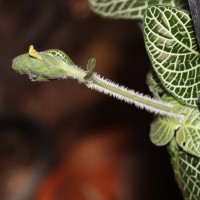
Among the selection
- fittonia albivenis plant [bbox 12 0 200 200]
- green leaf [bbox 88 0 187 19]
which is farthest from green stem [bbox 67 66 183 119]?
green leaf [bbox 88 0 187 19]

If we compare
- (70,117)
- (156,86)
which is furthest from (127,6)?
(70,117)

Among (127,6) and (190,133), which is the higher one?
(127,6)

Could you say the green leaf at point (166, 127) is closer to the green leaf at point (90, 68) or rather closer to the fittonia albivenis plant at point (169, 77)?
the fittonia albivenis plant at point (169, 77)

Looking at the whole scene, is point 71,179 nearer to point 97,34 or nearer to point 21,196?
point 21,196

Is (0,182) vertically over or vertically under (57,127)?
under

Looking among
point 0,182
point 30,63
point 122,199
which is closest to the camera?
point 30,63

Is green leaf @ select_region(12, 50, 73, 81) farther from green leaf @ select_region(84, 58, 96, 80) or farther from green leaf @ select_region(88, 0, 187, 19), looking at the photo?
green leaf @ select_region(88, 0, 187, 19)

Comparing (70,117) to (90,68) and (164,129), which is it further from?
(90,68)

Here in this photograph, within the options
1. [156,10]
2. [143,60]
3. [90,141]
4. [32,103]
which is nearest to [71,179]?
[90,141]
